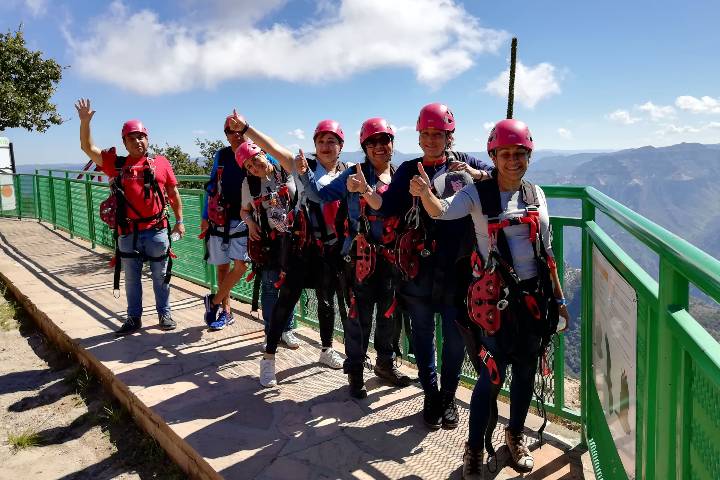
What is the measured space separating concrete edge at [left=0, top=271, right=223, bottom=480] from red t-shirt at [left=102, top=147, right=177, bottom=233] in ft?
4.23

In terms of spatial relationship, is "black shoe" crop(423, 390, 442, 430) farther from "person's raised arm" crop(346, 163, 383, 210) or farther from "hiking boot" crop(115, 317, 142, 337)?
"hiking boot" crop(115, 317, 142, 337)

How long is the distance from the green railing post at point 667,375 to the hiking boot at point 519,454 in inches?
49.6

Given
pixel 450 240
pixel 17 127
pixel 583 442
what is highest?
pixel 17 127

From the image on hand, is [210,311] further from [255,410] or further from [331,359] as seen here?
[255,410]

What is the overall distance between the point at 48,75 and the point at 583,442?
969 inches

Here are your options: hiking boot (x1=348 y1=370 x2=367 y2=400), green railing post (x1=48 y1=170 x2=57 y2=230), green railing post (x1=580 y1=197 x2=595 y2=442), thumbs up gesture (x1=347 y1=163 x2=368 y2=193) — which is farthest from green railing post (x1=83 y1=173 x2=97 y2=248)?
green railing post (x1=580 y1=197 x2=595 y2=442)

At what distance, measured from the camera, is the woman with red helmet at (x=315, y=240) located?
350cm

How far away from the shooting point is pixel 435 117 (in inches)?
115

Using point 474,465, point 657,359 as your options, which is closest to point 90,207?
point 474,465

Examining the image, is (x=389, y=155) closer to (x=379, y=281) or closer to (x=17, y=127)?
(x=379, y=281)

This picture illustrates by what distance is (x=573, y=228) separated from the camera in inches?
118

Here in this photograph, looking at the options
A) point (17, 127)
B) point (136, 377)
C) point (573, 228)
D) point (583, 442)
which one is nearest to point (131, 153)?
point (136, 377)

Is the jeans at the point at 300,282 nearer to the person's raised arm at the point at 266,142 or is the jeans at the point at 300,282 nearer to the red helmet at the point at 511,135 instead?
the person's raised arm at the point at 266,142

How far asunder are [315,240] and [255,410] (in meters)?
1.22
